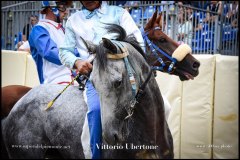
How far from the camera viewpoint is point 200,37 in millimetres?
8078

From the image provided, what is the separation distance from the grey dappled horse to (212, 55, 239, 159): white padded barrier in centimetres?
250

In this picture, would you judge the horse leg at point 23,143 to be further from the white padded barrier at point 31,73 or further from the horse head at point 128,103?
the white padded barrier at point 31,73

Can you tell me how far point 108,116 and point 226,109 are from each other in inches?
132

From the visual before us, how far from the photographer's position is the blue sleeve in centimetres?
488

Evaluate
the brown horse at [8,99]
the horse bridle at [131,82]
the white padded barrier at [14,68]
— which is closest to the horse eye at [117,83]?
the horse bridle at [131,82]

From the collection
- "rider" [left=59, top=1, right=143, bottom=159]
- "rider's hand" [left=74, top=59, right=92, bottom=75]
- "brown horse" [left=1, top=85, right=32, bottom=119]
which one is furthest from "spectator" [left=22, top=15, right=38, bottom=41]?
"rider's hand" [left=74, top=59, right=92, bottom=75]

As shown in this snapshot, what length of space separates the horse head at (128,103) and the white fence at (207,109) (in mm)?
2558

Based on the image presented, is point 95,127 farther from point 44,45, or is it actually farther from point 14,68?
point 14,68

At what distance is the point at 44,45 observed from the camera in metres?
4.98

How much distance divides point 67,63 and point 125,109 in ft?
3.17

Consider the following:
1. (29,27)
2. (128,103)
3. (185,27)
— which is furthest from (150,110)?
(29,27)

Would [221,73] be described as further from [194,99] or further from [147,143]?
[147,143]

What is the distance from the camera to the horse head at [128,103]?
11.5 ft

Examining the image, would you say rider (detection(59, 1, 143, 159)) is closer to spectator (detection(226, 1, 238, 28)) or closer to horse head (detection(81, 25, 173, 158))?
horse head (detection(81, 25, 173, 158))
